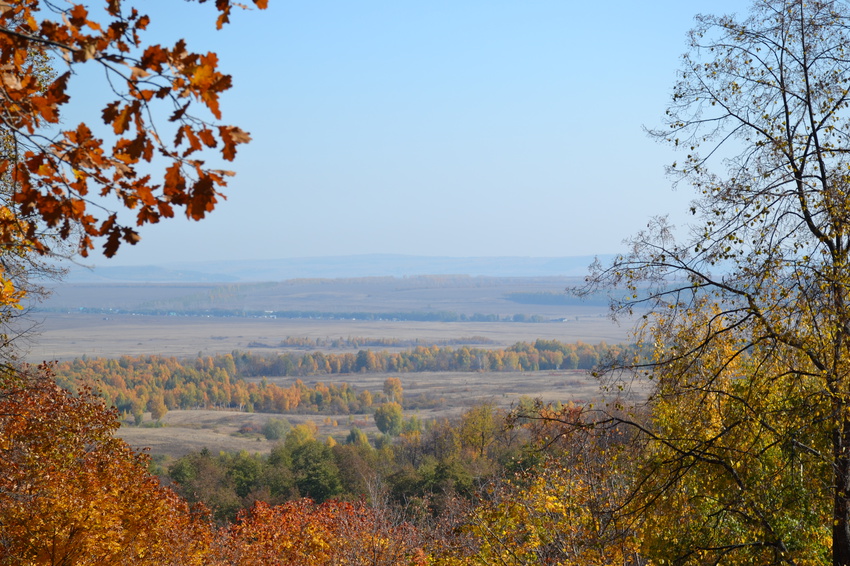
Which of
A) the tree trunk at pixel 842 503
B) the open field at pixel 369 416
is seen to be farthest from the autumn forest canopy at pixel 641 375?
the open field at pixel 369 416

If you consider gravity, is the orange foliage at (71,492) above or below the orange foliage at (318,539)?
above

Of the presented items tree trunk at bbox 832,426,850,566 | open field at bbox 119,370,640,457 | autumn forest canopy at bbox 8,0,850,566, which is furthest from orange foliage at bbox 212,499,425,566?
open field at bbox 119,370,640,457

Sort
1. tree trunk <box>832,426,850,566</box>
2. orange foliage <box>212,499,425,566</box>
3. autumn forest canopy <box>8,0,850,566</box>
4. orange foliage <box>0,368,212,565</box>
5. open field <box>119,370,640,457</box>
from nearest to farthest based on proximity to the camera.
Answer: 1. autumn forest canopy <box>8,0,850,566</box>
2. tree trunk <box>832,426,850,566</box>
3. orange foliage <box>0,368,212,565</box>
4. orange foliage <box>212,499,425,566</box>
5. open field <box>119,370,640,457</box>

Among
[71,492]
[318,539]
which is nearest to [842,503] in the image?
[71,492]

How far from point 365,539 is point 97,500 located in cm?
756

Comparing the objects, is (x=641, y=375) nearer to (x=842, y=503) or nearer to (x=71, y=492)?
(x=842, y=503)

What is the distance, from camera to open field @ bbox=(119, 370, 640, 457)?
105m

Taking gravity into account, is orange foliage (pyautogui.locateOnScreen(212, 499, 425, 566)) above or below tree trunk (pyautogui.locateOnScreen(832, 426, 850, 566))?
below

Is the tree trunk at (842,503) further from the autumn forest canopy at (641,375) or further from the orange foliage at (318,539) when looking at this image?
the orange foliage at (318,539)

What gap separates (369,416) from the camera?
484 ft

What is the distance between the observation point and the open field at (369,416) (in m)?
105

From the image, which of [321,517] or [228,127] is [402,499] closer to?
[321,517]

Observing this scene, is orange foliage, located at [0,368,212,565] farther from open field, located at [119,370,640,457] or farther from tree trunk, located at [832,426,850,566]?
open field, located at [119,370,640,457]

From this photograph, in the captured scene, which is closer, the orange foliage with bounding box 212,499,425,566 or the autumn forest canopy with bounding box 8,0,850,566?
the autumn forest canopy with bounding box 8,0,850,566
